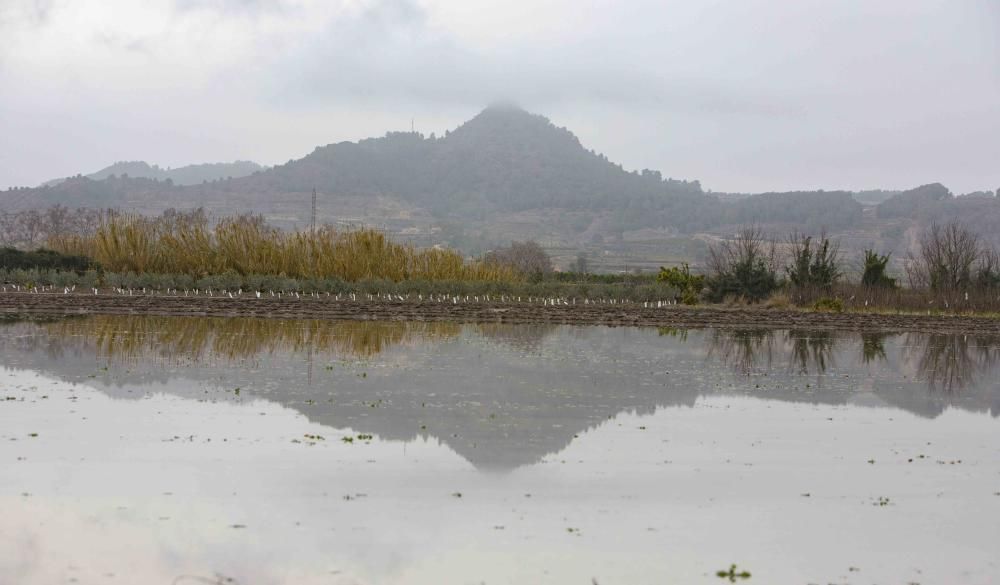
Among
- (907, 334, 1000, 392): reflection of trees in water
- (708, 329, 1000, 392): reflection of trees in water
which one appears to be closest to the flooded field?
(907, 334, 1000, 392): reflection of trees in water

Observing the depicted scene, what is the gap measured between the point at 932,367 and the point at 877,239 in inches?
4123

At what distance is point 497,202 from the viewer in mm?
158500

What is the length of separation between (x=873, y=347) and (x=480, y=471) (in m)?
14.6

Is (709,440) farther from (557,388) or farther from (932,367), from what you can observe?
(932,367)

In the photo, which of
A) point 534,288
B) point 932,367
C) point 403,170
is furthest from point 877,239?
point 932,367

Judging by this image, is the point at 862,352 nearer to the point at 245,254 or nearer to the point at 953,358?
the point at 953,358

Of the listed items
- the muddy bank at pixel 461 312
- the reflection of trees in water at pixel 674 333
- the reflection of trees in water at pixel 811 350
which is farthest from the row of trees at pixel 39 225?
the reflection of trees in water at pixel 811 350

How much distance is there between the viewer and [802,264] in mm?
33844

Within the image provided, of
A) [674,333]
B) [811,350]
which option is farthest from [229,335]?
[811,350]

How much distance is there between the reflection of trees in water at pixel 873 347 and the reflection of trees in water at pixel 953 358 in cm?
59

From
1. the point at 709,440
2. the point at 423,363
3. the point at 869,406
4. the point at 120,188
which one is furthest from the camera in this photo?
the point at 120,188

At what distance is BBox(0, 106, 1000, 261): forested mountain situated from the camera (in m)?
125

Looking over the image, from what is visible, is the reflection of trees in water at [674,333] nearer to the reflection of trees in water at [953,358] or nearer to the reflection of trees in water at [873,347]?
the reflection of trees in water at [873,347]

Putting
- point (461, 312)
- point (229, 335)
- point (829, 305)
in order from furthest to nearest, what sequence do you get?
1. point (829, 305)
2. point (461, 312)
3. point (229, 335)
